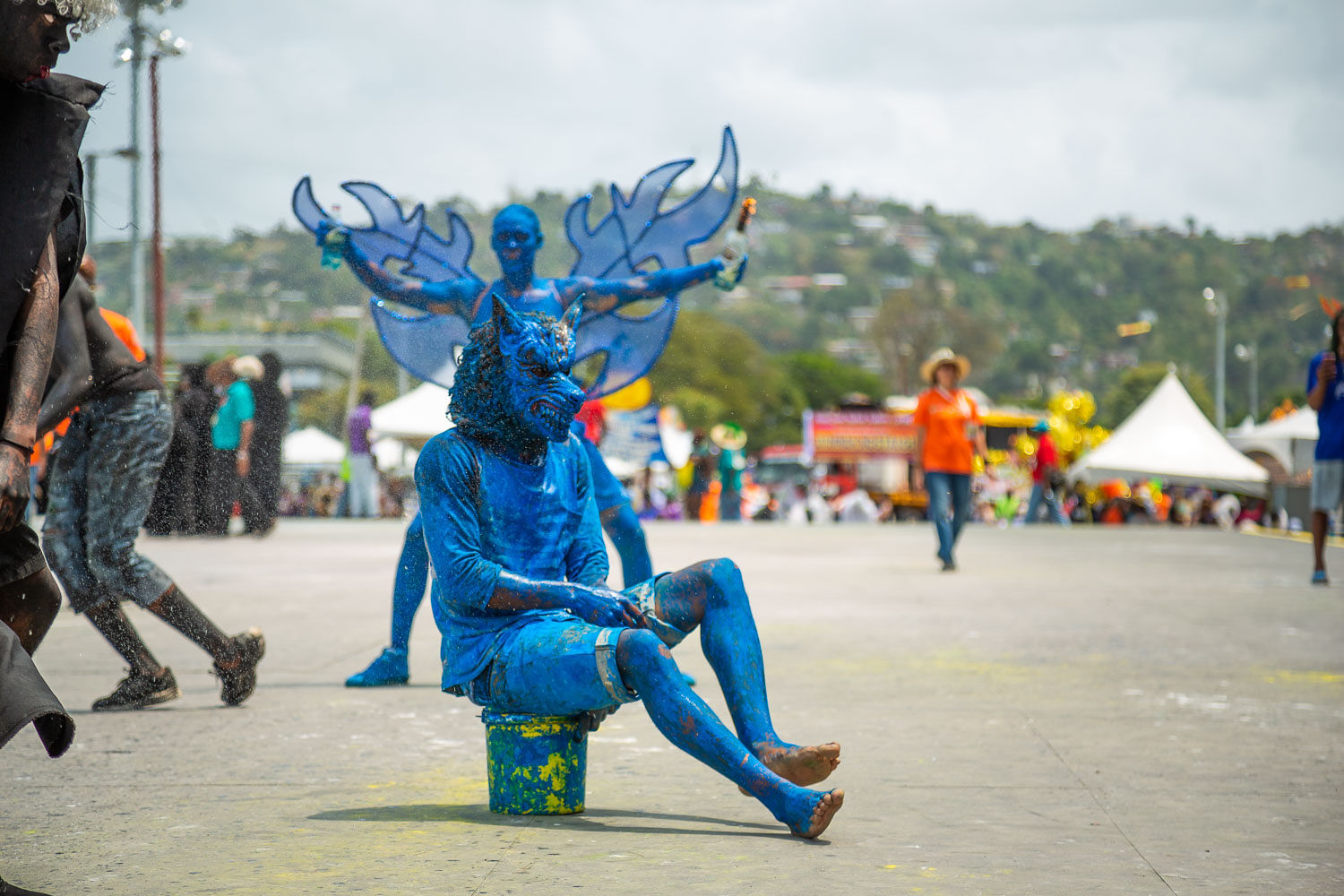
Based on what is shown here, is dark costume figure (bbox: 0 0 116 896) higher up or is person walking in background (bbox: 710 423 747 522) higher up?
dark costume figure (bbox: 0 0 116 896)

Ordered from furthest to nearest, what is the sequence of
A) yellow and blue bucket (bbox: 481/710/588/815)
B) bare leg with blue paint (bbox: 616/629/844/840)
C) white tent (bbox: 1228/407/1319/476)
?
white tent (bbox: 1228/407/1319/476) → yellow and blue bucket (bbox: 481/710/588/815) → bare leg with blue paint (bbox: 616/629/844/840)

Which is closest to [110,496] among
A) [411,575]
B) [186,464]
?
[411,575]

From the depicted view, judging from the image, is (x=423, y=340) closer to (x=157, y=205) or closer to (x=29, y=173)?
(x=29, y=173)

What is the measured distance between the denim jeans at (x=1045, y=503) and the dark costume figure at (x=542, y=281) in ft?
62.5

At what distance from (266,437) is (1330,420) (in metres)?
10.6

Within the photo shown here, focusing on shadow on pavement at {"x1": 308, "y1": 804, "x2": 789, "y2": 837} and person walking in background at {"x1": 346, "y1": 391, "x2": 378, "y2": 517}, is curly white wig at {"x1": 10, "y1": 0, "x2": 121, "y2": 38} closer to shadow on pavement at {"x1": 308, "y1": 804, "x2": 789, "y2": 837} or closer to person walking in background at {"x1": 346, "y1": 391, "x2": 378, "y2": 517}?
shadow on pavement at {"x1": 308, "y1": 804, "x2": 789, "y2": 837}

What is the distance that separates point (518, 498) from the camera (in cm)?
356

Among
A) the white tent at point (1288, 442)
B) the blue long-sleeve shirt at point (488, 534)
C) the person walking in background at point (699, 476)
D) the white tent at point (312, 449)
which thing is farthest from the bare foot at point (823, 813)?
the white tent at point (312, 449)

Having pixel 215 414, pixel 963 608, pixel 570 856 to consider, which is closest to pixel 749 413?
pixel 215 414

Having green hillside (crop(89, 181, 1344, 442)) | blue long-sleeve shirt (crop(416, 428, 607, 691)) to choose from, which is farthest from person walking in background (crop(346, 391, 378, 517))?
green hillside (crop(89, 181, 1344, 442))

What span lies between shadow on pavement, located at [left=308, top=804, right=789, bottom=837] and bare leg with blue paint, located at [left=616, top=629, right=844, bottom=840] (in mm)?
204

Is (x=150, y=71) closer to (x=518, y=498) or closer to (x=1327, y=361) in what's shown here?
(x=518, y=498)

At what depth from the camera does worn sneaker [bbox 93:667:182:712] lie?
529 cm

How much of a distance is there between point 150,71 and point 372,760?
283cm
